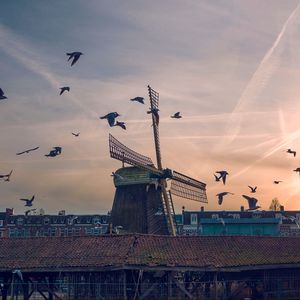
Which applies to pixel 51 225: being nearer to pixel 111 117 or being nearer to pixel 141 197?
pixel 141 197

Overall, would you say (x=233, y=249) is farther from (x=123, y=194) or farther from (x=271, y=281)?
(x=123, y=194)

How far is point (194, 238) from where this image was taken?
34.7 metres

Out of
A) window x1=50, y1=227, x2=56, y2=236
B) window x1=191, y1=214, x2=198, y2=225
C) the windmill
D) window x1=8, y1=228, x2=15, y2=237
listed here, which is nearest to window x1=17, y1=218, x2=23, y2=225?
window x1=8, y1=228, x2=15, y2=237

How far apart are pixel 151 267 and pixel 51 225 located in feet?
213

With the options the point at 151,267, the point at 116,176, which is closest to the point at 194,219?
the point at 116,176

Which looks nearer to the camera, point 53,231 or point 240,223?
point 240,223

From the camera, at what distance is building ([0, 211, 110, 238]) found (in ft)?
299

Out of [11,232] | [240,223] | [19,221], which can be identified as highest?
[19,221]

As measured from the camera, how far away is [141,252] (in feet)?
102

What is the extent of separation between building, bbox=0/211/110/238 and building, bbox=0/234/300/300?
55898 millimetres

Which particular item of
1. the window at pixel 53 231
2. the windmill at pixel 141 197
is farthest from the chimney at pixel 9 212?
the windmill at pixel 141 197

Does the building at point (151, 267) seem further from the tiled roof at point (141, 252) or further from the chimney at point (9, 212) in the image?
the chimney at point (9, 212)

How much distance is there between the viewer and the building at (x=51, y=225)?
91000 millimetres

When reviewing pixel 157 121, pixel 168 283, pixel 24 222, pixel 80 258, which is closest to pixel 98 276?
pixel 80 258
